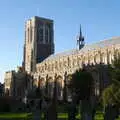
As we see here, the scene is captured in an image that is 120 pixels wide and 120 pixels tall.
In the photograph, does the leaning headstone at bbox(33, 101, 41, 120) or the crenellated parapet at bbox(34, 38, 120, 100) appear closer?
the leaning headstone at bbox(33, 101, 41, 120)

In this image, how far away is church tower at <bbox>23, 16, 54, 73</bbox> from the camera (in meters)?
103

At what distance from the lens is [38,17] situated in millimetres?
105625

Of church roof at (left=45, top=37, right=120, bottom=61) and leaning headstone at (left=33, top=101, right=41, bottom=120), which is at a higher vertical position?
church roof at (left=45, top=37, right=120, bottom=61)

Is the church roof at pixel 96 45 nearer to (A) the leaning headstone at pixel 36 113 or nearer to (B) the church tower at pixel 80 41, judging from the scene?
(B) the church tower at pixel 80 41

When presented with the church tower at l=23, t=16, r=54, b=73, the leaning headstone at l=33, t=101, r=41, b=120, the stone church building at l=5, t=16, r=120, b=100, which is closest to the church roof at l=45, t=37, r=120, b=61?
Answer: the stone church building at l=5, t=16, r=120, b=100

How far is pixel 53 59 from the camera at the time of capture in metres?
97.9

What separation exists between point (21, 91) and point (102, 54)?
30911mm

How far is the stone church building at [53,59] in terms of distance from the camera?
73394 millimetres

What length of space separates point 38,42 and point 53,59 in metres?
8.33

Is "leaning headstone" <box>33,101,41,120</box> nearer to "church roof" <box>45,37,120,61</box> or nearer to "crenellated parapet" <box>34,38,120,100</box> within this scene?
"crenellated parapet" <box>34,38,120,100</box>

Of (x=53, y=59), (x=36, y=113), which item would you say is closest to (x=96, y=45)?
(x=53, y=59)

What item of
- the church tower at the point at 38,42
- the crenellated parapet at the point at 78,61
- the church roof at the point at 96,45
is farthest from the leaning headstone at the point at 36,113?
the church tower at the point at 38,42

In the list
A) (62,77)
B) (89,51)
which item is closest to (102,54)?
(89,51)

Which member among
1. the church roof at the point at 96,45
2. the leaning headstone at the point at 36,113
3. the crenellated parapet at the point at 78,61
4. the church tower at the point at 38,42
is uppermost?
the church tower at the point at 38,42
